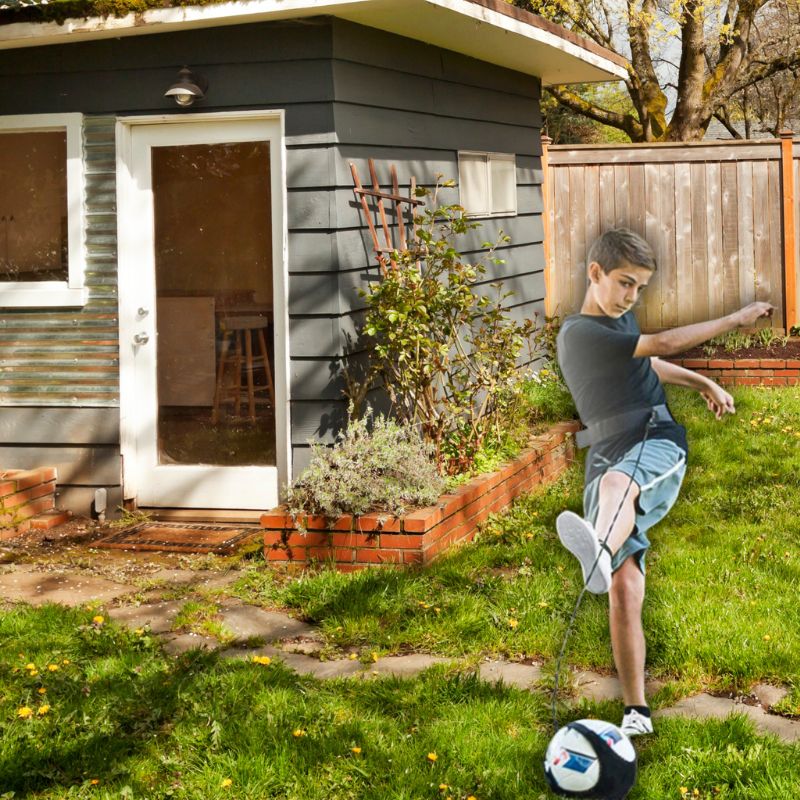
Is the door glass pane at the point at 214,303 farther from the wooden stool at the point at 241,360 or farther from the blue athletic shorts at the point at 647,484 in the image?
the blue athletic shorts at the point at 647,484

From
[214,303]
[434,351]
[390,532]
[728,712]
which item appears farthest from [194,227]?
[728,712]

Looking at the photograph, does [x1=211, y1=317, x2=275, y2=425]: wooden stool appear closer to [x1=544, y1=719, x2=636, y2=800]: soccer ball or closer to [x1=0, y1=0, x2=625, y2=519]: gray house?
[x1=0, y1=0, x2=625, y2=519]: gray house

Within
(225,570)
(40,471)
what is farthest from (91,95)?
(225,570)

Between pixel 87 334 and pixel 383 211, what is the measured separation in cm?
189

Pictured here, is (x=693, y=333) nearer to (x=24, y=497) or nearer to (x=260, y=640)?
(x=260, y=640)

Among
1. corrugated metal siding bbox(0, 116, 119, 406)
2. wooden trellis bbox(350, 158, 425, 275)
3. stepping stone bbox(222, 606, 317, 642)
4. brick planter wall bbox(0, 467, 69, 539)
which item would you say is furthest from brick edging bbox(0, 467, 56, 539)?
wooden trellis bbox(350, 158, 425, 275)

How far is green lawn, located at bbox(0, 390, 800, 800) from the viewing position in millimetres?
3002

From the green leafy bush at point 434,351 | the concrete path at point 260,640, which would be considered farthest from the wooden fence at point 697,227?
the green leafy bush at point 434,351

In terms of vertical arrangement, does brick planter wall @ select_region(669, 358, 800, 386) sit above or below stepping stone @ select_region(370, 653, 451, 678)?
above

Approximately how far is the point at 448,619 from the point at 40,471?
3239 mm

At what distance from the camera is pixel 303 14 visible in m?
5.80

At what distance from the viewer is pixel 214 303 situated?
6.46 metres

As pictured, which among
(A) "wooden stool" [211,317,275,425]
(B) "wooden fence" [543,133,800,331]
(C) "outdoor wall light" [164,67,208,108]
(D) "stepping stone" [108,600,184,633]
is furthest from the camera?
(A) "wooden stool" [211,317,275,425]

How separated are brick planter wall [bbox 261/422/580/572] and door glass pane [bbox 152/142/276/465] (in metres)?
1.24
